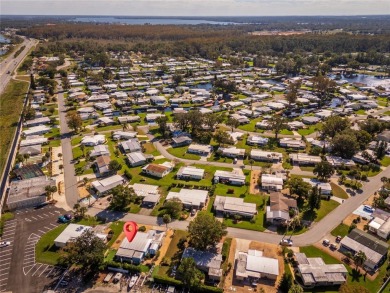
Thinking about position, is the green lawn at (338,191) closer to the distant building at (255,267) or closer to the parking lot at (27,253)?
the distant building at (255,267)

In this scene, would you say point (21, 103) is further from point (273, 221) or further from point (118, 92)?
point (273, 221)

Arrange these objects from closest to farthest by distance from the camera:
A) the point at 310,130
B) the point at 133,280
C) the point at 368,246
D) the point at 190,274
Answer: the point at 190,274, the point at 133,280, the point at 368,246, the point at 310,130

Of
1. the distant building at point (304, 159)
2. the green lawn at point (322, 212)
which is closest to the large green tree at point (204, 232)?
the green lawn at point (322, 212)

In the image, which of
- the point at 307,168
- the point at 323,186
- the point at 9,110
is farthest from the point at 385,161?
the point at 9,110

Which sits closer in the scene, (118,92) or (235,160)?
(235,160)

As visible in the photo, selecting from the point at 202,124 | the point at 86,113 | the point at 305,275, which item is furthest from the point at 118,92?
the point at 305,275

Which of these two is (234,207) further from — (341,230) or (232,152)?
(232,152)

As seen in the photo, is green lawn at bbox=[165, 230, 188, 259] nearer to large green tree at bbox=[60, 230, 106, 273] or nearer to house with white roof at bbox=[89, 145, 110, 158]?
large green tree at bbox=[60, 230, 106, 273]
